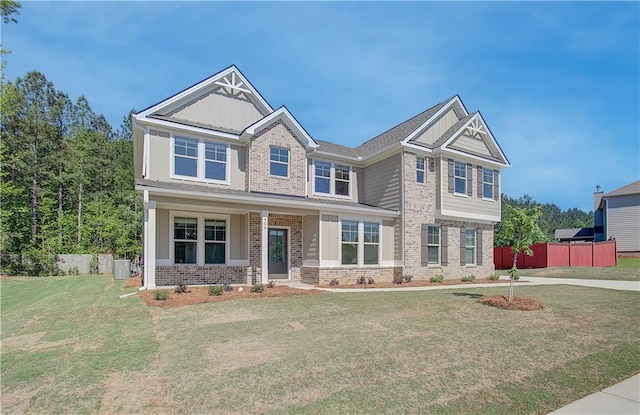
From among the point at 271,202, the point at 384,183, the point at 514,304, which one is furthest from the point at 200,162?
the point at 514,304

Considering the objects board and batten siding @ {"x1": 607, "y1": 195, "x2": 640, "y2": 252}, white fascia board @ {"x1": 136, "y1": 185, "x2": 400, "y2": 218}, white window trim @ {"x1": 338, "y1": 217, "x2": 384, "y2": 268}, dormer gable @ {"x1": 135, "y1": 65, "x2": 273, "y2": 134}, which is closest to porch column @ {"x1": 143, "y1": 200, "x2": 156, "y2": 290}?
white fascia board @ {"x1": 136, "y1": 185, "x2": 400, "y2": 218}

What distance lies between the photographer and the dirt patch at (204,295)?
9.79m

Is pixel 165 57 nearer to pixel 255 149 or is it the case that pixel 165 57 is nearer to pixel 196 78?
pixel 196 78

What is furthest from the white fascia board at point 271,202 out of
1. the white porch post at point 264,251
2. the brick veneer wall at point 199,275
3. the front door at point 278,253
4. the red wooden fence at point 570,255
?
the red wooden fence at point 570,255

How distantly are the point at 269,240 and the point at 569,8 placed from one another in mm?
12714

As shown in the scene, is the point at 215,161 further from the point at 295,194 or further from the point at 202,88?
the point at 295,194

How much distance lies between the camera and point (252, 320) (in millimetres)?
8062

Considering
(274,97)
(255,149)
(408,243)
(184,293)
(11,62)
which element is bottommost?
(184,293)

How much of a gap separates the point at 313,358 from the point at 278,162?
11472 mm

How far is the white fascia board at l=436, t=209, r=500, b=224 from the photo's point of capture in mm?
17828

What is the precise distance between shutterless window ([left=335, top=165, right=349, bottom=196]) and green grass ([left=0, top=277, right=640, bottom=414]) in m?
9.48

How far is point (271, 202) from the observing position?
1383 cm

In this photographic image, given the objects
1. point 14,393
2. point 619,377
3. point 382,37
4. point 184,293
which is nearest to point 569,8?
point 382,37

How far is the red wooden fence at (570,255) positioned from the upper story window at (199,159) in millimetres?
20400
